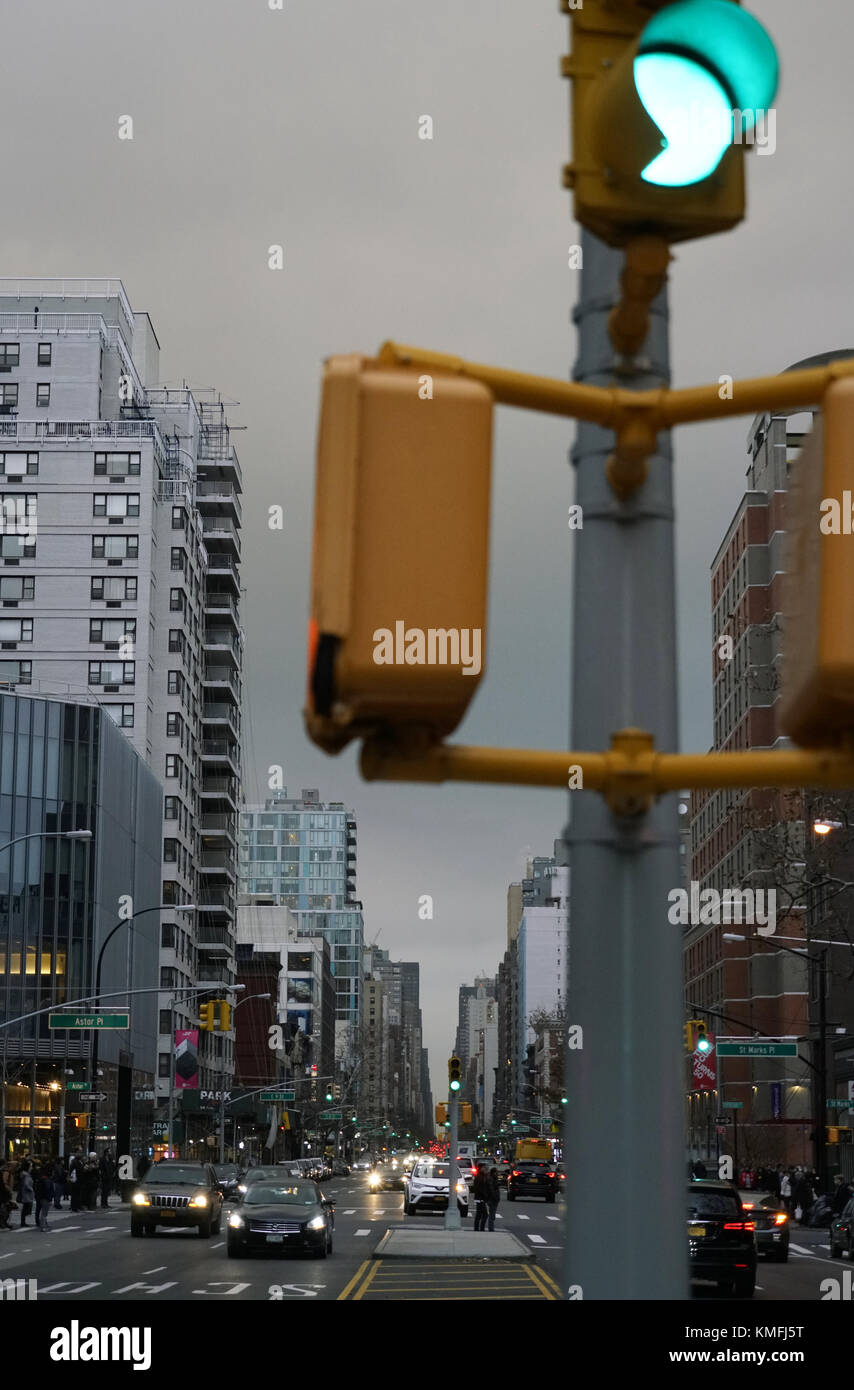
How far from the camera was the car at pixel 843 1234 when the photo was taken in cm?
3891

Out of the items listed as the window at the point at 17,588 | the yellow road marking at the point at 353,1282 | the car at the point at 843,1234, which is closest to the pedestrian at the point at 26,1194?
the yellow road marking at the point at 353,1282

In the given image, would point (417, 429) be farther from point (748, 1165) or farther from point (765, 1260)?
point (748, 1165)

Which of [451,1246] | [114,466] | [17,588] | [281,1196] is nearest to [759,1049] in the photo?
[451,1246]

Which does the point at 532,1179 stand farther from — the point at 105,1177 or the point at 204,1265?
the point at 204,1265

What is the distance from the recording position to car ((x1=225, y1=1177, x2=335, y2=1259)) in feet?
114

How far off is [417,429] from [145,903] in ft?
314

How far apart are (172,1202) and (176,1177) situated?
1.20m

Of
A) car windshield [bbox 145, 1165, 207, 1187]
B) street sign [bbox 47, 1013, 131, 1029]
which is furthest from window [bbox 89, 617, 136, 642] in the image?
car windshield [bbox 145, 1165, 207, 1187]

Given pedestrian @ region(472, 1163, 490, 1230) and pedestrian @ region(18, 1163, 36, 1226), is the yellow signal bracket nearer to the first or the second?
pedestrian @ region(472, 1163, 490, 1230)

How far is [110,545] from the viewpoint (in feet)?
342

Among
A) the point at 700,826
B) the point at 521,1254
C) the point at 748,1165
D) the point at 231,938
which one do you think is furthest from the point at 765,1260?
the point at 231,938

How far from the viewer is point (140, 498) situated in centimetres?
10381

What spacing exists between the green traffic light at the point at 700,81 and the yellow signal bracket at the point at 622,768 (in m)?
1.08

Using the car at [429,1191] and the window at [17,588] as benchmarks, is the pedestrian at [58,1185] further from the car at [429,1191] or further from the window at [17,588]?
the window at [17,588]
